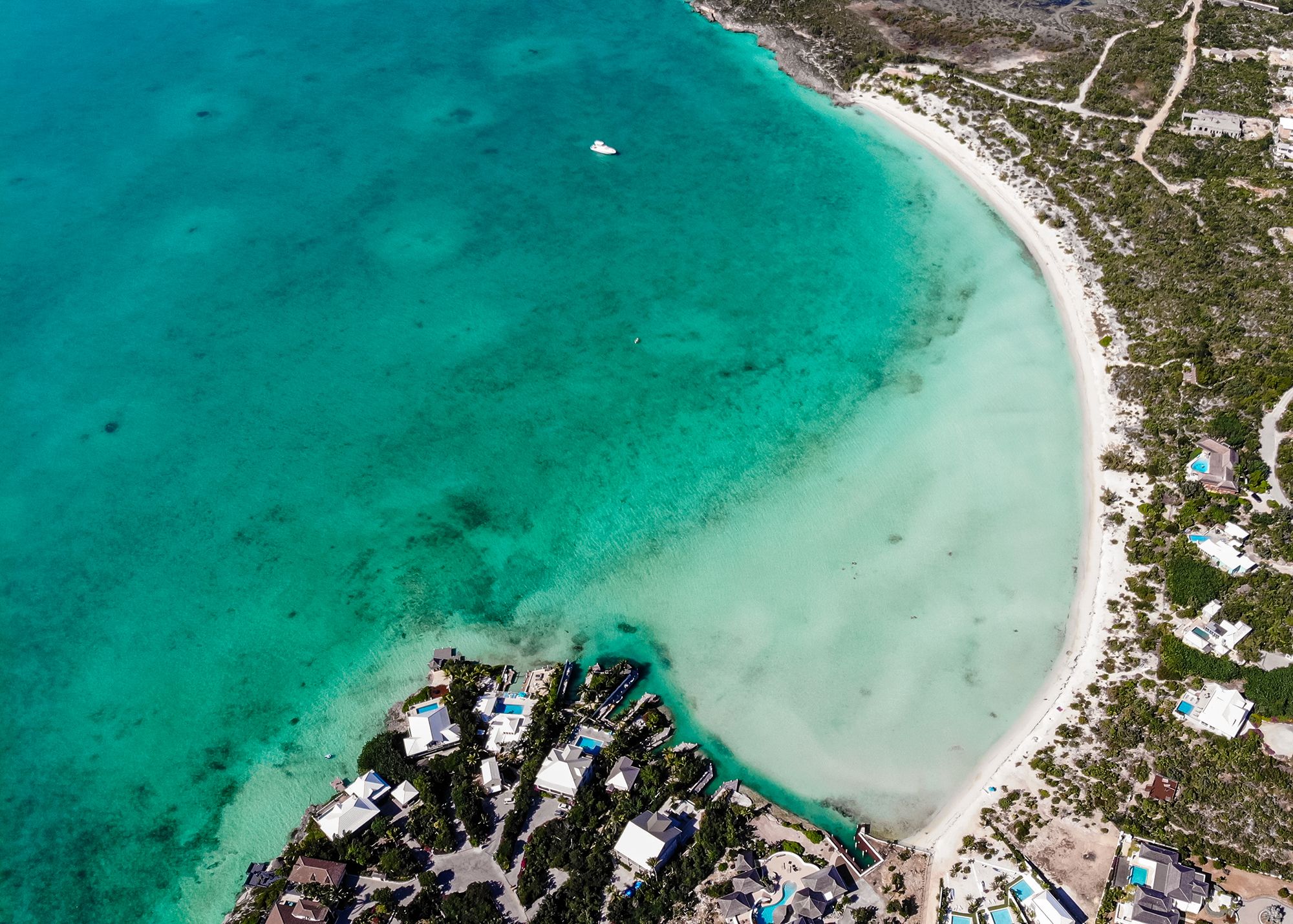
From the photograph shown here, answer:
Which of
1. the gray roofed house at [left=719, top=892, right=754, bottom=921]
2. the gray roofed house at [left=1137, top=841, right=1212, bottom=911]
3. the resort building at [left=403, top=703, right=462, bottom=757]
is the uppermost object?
the gray roofed house at [left=1137, top=841, right=1212, bottom=911]

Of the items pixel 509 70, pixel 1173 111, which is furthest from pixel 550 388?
pixel 1173 111

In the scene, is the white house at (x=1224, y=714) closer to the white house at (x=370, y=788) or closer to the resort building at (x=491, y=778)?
the resort building at (x=491, y=778)

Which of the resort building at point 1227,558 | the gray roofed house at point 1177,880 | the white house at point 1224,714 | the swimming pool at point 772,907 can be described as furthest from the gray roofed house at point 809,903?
the resort building at point 1227,558

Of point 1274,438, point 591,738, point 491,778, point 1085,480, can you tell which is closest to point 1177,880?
point 1085,480

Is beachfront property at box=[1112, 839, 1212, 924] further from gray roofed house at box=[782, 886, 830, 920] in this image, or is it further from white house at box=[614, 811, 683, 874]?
white house at box=[614, 811, 683, 874]

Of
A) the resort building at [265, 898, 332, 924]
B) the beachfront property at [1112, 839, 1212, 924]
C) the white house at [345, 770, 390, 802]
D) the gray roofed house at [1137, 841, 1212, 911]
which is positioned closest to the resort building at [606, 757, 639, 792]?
the white house at [345, 770, 390, 802]
